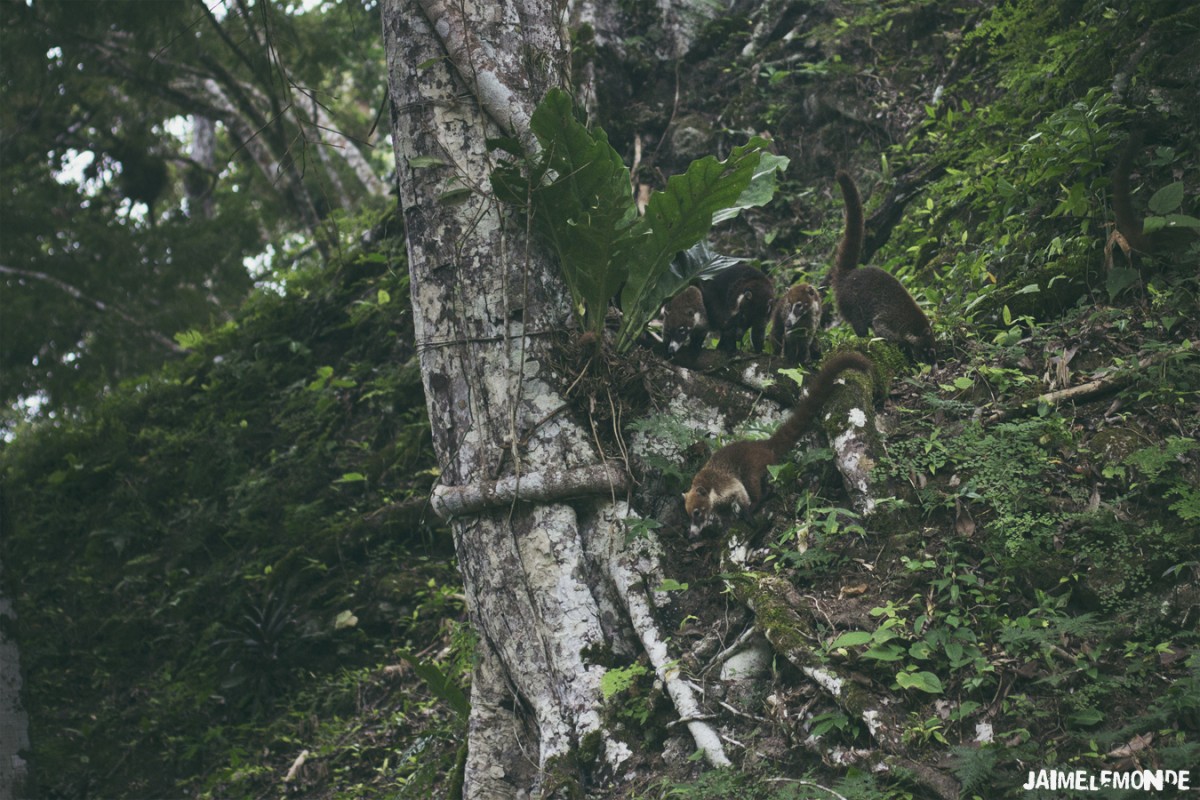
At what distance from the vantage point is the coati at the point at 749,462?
13.7ft

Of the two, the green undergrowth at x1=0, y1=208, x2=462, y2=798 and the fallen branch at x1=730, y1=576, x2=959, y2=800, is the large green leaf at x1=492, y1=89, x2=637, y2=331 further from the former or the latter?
the green undergrowth at x1=0, y1=208, x2=462, y2=798

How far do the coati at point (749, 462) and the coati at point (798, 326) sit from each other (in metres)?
0.66

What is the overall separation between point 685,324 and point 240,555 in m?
3.57

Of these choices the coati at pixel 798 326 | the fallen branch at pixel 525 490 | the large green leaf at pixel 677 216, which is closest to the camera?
the fallen branch at pixel 525 490

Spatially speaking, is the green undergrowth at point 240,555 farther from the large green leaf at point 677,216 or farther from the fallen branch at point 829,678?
the fallen branch at point 829,678

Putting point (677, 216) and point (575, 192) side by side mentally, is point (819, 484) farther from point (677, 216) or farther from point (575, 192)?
point (575, 192)

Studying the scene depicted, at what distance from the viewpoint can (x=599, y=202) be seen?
4.04 meters

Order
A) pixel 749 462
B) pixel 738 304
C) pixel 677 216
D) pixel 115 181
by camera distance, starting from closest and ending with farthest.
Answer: pixel 677 216
pixel 749 462
pixel 738 304
pixel 115 181

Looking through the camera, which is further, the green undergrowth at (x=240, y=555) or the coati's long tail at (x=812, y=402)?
the green undergrowth at (x=240, y=555)

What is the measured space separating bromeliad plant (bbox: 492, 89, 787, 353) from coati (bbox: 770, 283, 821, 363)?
1.02 m

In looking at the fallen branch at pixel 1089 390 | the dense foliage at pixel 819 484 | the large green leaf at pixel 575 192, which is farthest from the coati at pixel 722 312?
the fallen branch at pixel 1089 390

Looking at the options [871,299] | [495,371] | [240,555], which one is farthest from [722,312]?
[240,555]

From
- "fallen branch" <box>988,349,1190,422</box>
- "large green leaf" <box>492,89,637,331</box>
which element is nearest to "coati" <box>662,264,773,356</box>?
"large green leaf" <box>492,89,637,331</box>

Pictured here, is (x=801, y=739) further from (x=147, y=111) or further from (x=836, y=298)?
(x=147, y=111)
